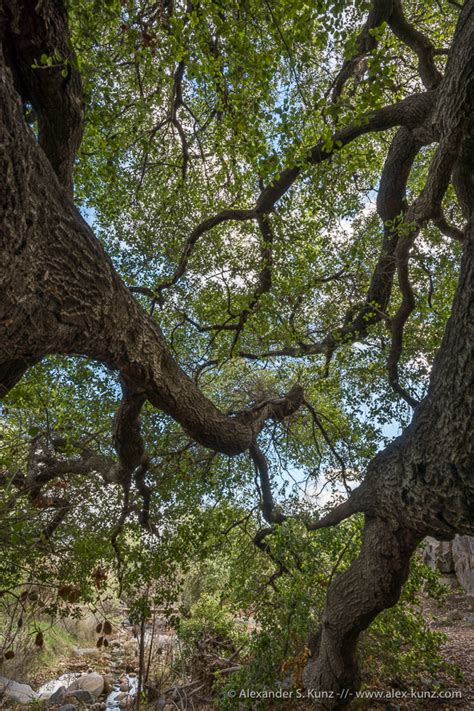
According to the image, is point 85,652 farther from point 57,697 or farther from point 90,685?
point 57,697

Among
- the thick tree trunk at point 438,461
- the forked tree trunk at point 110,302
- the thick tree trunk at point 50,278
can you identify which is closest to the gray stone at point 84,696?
the thick tree trunk at point 438,461

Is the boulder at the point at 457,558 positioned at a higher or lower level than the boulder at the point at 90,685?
higher

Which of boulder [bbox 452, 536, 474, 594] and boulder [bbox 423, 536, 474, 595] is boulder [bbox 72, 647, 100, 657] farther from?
boulder [bbox 452, 536, 474, 594]

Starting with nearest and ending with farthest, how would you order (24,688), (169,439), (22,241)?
(22,241)
(169,439)
(24,688)

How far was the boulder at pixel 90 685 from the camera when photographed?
6984 millimetres

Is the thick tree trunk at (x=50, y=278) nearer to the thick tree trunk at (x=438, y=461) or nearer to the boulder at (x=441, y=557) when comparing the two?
the thick tree trunk at (x=438, y=461)

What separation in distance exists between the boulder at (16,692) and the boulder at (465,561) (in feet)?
28.7

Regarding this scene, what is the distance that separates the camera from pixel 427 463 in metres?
2.45

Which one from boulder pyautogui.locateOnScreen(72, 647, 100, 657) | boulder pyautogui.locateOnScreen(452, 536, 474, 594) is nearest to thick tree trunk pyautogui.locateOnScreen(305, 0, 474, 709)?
boulder pyautogui.locateOnScreen(452, 536, 474, 594)

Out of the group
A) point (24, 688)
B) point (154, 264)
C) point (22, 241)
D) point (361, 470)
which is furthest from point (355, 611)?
point (24, 688)

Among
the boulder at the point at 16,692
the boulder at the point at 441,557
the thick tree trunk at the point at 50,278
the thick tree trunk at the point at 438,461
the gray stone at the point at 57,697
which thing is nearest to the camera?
the thick tree trunk at the point at 50,278

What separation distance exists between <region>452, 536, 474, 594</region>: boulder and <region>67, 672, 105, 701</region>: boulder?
774cm

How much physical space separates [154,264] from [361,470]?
4.14m

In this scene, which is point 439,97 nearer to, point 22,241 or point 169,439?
point 22,241
